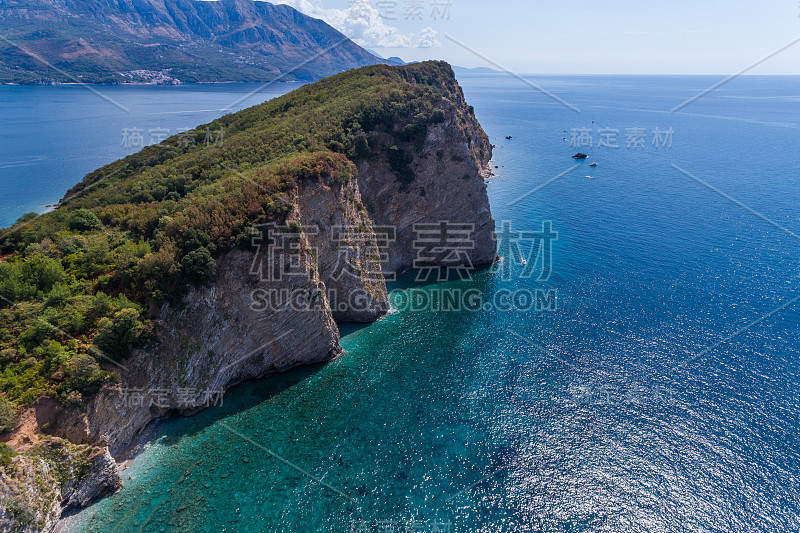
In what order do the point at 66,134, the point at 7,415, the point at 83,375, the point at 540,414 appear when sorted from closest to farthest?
the point at 7,415, the point at 83,375, the point at 540,414, the point at 66,134

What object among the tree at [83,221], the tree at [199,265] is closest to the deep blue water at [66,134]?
the tree at [83,221]

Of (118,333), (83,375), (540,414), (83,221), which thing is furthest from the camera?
(83,221)

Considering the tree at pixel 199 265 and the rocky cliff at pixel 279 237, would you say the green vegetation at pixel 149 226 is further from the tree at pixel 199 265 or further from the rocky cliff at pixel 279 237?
the rocky cliff at pixel 279 237

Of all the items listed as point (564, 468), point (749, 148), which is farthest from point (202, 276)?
point (749, 148)

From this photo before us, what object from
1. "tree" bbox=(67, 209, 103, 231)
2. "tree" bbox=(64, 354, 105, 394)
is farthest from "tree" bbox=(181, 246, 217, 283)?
"tree" bbox=(67, 209, 103, 231)

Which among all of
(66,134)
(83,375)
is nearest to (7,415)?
(83,375)

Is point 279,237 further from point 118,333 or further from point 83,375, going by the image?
point 83,375

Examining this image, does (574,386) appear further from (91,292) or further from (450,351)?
(91,292)
